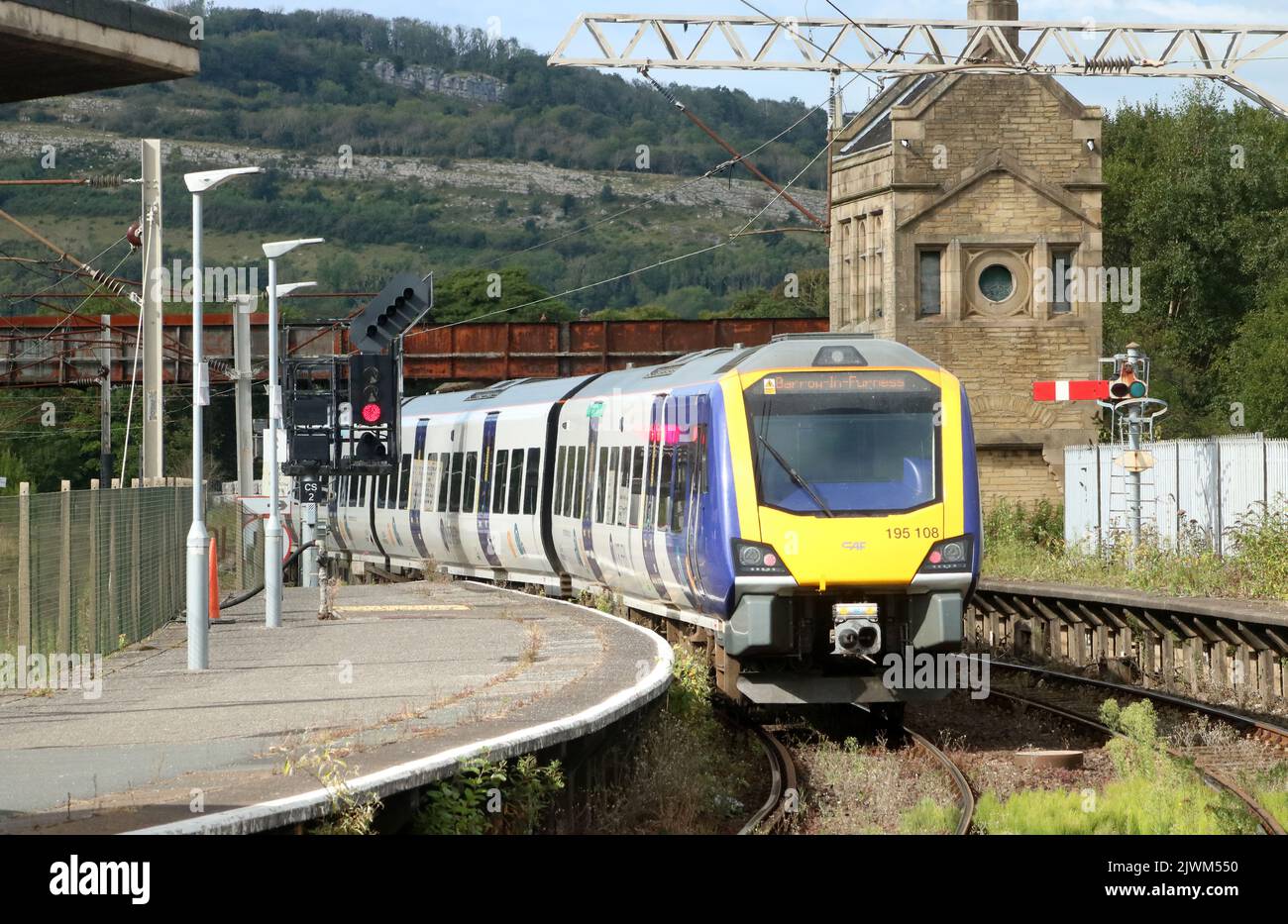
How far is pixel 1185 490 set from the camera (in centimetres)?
3070

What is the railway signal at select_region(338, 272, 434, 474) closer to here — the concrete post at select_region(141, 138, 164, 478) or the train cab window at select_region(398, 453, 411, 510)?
the concrete post at select_region(141, 138, 164, 478)

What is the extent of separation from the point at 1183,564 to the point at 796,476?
12289mm

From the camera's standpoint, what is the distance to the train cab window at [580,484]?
24.8m

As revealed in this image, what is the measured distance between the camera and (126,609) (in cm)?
2311

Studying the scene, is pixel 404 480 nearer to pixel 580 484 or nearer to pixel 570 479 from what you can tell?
pixel 570 479

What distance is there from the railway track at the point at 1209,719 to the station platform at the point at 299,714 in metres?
4.17

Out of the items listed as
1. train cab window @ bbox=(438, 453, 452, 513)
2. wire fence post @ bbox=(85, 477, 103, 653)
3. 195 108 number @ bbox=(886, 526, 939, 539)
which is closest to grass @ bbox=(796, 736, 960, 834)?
195 108 number @ bbox=(886, 526, 939, 539)

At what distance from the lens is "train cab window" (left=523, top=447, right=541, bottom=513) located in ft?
92.4

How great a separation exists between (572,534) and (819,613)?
935 cm

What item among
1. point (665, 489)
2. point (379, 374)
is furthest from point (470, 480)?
point (665, 489)

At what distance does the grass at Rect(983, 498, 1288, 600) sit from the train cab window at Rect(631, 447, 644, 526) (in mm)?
6817

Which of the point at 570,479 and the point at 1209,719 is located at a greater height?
the point at 570,479

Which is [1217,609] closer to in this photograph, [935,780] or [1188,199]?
[935,780]
